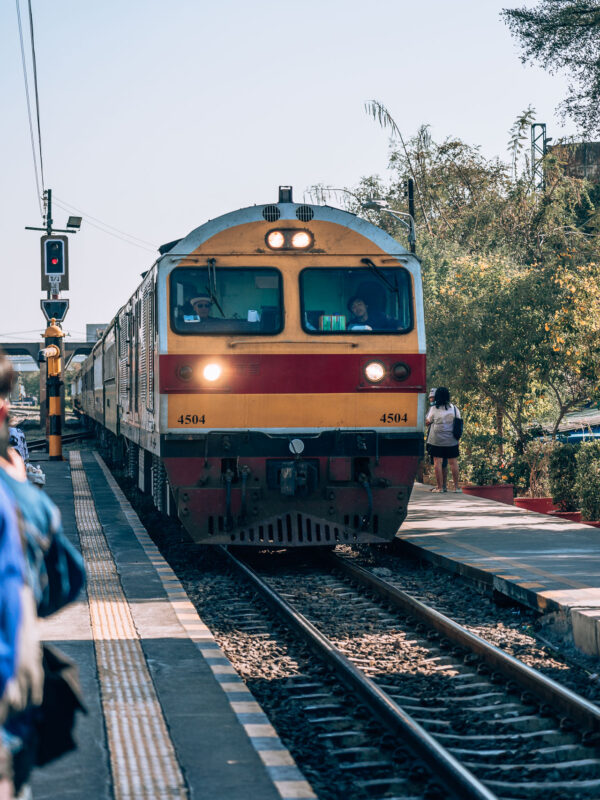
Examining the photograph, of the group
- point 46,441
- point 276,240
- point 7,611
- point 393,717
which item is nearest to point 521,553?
point 276,240

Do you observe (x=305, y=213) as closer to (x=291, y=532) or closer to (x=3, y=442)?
(x=291, y=532)

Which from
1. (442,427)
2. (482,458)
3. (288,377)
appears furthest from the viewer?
(482,458)

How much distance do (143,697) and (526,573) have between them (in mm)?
4491

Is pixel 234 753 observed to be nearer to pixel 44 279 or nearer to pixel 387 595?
pixel 387 595

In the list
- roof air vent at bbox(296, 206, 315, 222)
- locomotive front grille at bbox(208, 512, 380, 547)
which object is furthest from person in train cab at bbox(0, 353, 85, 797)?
roof air vent at bbox(296, 206, 315, 222)

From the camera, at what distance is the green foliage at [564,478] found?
62.1 ft

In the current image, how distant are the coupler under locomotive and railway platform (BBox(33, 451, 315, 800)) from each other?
864mm

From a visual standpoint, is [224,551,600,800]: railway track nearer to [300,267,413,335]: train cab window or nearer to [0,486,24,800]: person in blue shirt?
[0,486,24,800]: person in blue shirt

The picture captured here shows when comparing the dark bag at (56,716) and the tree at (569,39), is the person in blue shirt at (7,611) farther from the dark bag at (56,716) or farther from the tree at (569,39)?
the tree at (569,39)

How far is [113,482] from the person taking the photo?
1870 centimetres

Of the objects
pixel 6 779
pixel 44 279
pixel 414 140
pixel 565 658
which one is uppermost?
pixel 414 140

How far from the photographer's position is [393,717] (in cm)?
584

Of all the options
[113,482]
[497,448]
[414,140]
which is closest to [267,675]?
[113,482]

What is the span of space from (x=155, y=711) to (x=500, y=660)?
7.89ft
